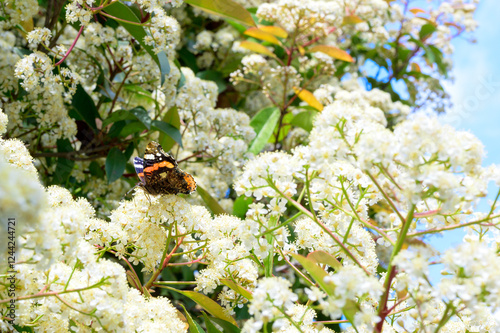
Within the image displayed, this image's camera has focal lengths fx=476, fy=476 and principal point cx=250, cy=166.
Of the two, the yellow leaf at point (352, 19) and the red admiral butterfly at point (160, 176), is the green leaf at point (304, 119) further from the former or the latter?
the red admiral butterfly at point (160, 176)

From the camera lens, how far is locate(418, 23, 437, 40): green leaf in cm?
461

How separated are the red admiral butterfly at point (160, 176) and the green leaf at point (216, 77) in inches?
67.8

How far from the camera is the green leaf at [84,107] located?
2.64m

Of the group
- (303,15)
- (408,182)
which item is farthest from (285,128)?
(408,182)

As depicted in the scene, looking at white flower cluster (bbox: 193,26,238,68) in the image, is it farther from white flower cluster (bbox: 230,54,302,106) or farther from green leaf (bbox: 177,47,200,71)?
white flower cluster (bbox: 230,54,302,106)

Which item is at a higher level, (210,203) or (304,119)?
(304,119)

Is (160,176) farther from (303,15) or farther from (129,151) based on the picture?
(303,15)

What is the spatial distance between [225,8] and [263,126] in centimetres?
89

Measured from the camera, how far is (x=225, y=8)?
269 centimetres

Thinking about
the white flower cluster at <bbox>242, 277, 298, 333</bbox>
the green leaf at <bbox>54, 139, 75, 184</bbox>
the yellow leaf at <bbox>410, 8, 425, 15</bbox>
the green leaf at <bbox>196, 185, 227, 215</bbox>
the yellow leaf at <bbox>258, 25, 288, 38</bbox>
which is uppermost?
the yellow leaf at <bbox>410, 8, 425, 15</bbox>

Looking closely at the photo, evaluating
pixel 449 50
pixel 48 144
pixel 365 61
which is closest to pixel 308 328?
pixel 48 144

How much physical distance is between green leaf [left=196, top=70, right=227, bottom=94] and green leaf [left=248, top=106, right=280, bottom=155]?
55 centimetres

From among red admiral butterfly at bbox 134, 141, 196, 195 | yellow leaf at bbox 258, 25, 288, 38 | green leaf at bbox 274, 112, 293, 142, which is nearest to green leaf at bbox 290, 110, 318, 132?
green leaf at bbox 274, 112, 293, 142

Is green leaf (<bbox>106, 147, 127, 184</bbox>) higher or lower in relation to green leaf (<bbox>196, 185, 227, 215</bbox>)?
lower
